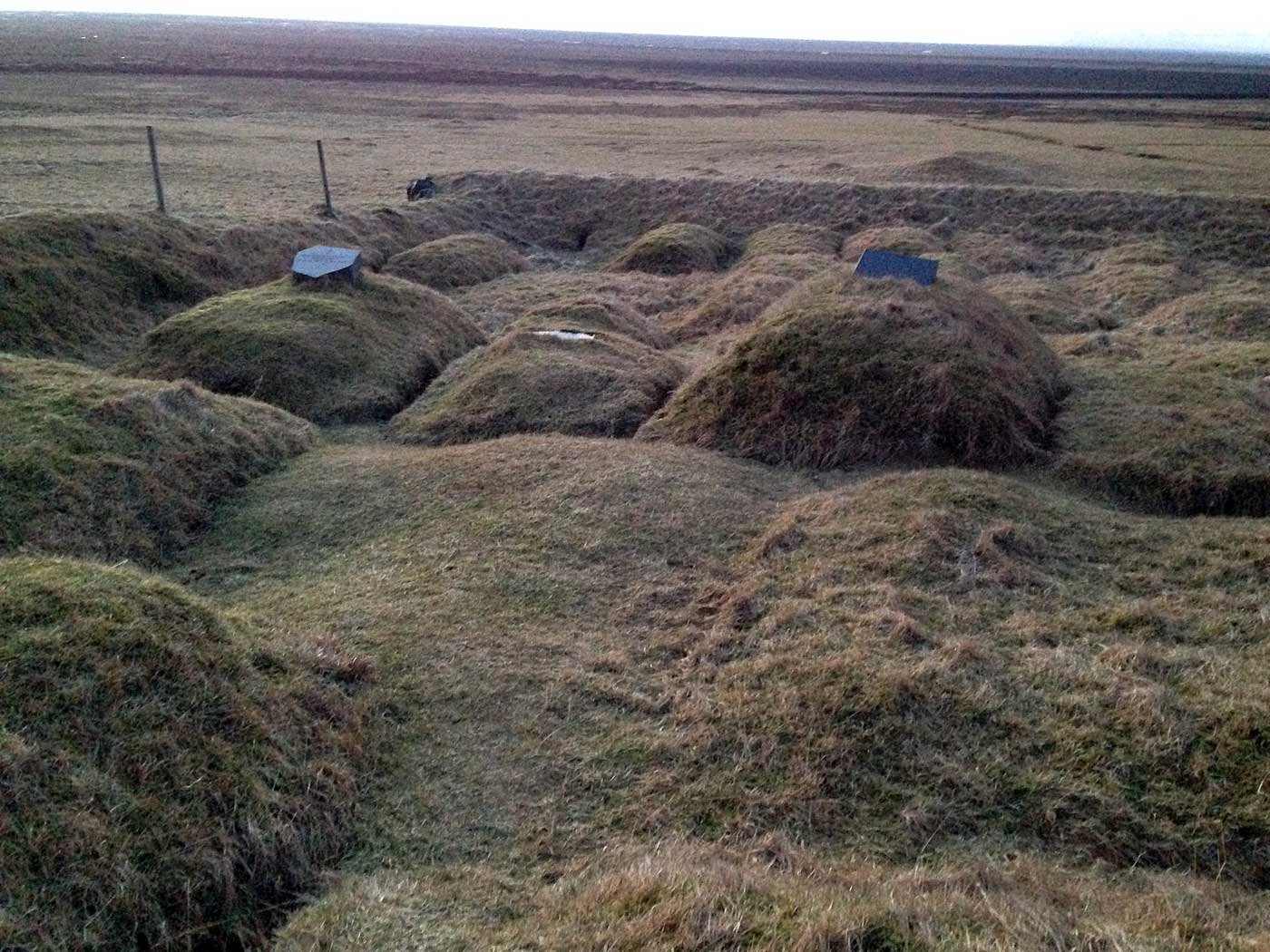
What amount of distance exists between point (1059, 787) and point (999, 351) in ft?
21.9

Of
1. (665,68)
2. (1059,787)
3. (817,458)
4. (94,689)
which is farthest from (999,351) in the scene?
(665,68)

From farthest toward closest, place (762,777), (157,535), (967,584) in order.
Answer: (157,535) < (967,584) < (762,777)

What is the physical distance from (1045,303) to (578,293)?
291 inches

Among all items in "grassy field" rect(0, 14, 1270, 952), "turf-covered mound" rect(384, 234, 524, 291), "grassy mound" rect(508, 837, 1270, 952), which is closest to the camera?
"grassy mound" rect(508, 837, 1270, 952)

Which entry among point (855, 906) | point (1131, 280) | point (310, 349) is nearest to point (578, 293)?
point (310, 349)

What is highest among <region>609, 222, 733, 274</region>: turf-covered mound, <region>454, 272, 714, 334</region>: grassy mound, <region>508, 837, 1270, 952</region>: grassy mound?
<region>508, 837, 1270, 952</region>: grassy mound

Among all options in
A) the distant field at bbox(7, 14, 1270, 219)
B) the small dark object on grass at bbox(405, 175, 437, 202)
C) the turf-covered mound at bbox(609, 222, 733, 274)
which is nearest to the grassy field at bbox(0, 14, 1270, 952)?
the turf-covered mound at bbox(609, 222, 733, 274)

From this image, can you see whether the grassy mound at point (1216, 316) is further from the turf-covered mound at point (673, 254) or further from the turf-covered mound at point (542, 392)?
the turf-covered mound at point (673, 254)

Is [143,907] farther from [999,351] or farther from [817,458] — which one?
[999,351]

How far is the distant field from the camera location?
2364cm

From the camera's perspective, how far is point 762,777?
5.13 metres

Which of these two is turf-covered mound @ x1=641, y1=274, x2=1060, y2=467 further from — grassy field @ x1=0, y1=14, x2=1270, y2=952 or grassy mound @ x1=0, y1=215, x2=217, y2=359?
grassy mound @ x1=0, y1=215, x2=217, y2=359

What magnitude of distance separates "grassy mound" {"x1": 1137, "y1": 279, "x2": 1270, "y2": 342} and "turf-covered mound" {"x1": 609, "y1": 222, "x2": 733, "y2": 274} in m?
7.82

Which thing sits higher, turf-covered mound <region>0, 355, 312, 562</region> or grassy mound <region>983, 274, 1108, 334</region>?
turf-covered mound <region>0, 355, 312, 562</region>
